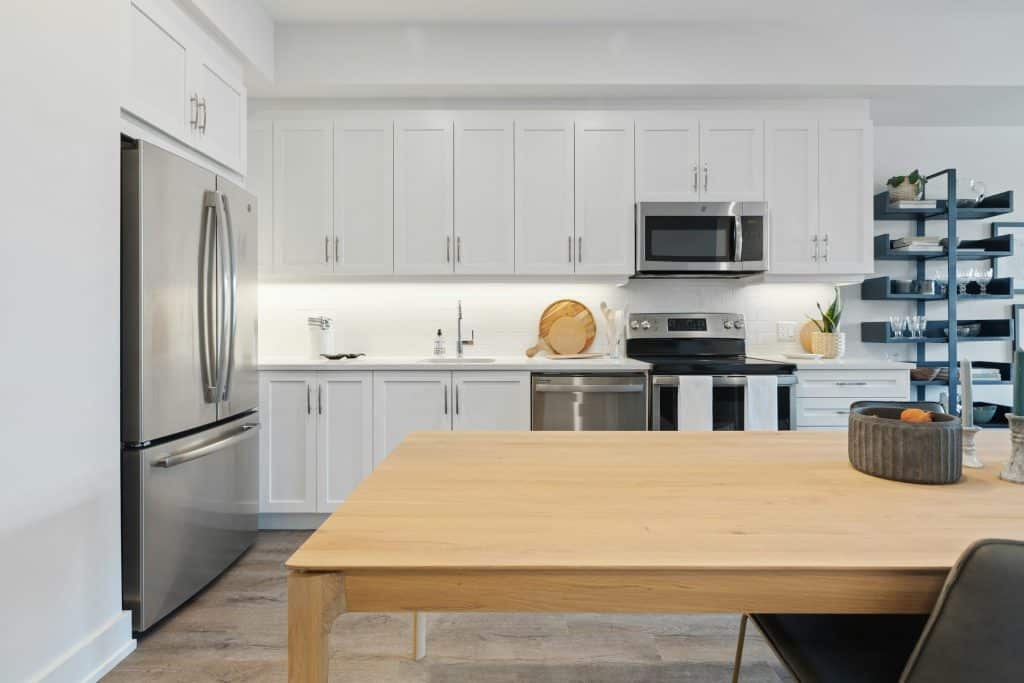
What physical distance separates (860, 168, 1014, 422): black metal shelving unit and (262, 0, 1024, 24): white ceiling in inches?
41.9

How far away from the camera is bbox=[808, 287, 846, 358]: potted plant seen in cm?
356

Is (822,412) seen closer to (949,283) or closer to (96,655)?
(949,283)

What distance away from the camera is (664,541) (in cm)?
84

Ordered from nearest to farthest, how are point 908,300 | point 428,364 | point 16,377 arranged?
point 16,377 < point 428,364 < point 908,300

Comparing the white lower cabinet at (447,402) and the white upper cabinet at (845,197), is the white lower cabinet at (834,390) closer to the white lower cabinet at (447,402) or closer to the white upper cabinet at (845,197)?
the white upper cabinet at (845,197)

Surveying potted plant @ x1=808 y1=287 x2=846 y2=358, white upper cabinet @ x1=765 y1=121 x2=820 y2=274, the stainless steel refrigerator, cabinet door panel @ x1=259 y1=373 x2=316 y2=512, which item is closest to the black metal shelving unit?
potted plant @ x1=808 y1=287 x2=846 y2=358

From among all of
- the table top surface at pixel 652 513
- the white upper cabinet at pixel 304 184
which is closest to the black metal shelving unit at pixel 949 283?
the table top surface at pixel 652 513

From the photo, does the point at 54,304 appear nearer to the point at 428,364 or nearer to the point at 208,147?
the point at 208,147

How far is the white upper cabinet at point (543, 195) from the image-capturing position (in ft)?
11.2

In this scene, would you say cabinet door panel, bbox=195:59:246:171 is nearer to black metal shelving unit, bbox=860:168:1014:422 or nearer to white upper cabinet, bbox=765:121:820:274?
white upper cabinet, bbox=765:121:820:274

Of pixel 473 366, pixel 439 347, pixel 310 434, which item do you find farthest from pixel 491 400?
pixel 310 434

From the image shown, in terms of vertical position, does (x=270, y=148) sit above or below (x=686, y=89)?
below

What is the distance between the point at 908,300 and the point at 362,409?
12.3 ft

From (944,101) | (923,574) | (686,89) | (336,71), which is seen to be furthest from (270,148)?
(944,101)
